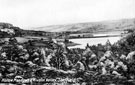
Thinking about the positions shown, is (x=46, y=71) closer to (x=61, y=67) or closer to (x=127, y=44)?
(x=61, y=67)

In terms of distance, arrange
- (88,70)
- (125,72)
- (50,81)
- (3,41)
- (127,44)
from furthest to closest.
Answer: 1. (3,41)
2. (127,44)
3. (88,70)
4. (125,72)
5. (50,81)

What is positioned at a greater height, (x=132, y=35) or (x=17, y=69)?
(x=132, y=35)

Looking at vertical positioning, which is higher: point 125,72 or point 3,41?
point 3,41

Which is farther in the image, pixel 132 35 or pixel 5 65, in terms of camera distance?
pixel 132 35

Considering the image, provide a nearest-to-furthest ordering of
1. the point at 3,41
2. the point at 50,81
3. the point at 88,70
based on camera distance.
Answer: the point at 50,81, the point at 88,70, the point at 3,41

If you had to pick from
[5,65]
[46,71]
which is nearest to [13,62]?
[5,65]

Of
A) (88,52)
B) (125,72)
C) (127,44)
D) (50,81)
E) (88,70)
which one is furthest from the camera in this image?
(127,44)

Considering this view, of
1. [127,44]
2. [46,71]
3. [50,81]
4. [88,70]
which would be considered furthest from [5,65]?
[127,44]

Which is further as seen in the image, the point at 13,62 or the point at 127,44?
the point at 127,44

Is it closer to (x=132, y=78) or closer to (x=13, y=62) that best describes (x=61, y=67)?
(x=13, y=62)
